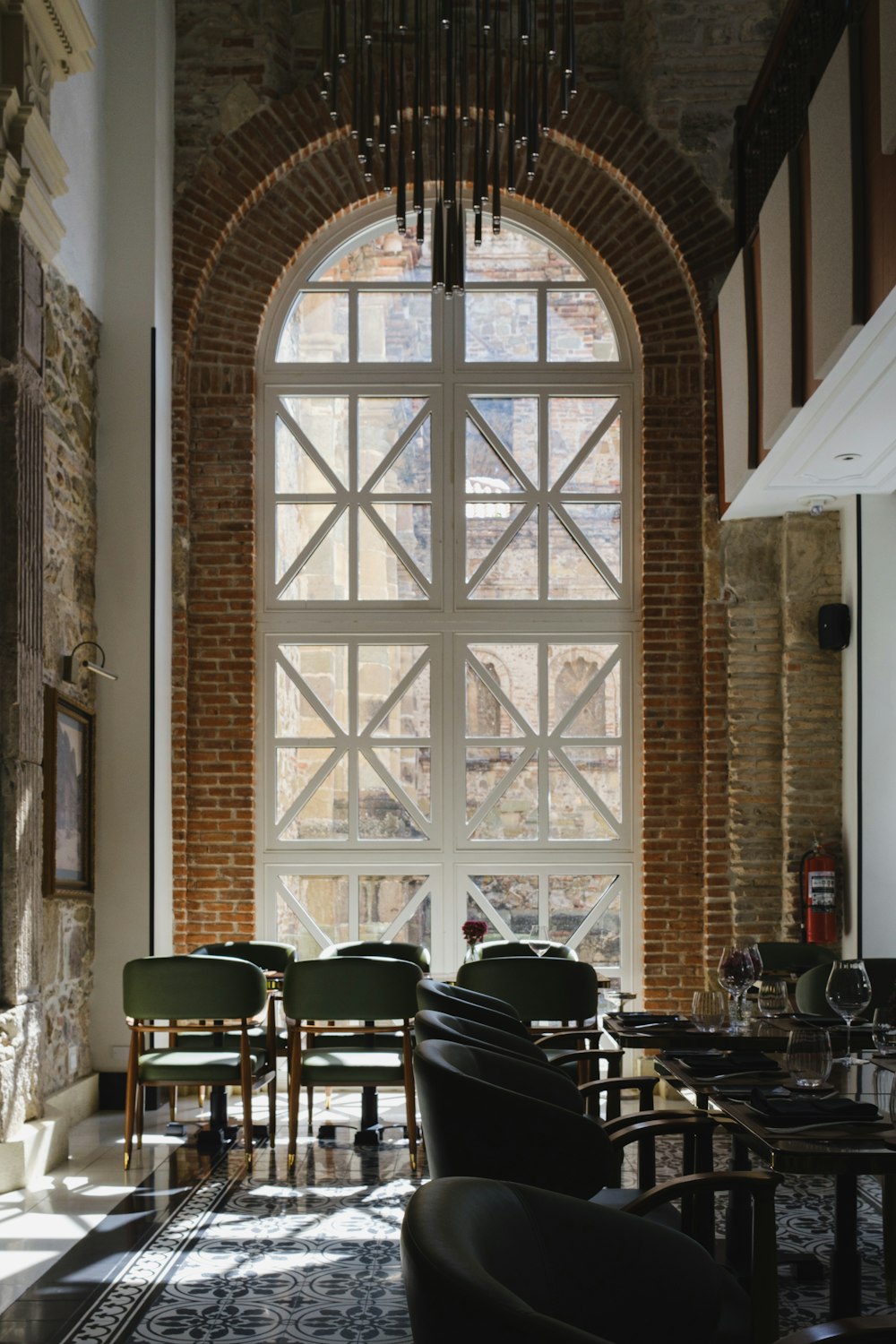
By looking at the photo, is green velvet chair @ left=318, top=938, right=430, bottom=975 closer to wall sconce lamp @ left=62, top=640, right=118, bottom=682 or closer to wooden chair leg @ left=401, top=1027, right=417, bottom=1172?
wooden chair leg @ left=401, top=1027, right=417, bottom=1172

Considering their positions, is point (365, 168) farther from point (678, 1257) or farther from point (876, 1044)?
point (678, 1257)

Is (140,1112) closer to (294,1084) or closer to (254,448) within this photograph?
(294,1084)

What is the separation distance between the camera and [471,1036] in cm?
395

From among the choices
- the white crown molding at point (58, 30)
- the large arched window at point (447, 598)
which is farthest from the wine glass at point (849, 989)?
the white crown molding at point (58, 30)

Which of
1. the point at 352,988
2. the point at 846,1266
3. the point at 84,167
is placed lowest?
the point at 846,1266

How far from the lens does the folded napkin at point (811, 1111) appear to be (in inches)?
130

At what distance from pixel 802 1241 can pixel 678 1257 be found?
3.34m

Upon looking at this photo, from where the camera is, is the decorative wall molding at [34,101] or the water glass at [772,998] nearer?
the water glass at [772,998]

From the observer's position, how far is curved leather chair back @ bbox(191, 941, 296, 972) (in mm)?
8047

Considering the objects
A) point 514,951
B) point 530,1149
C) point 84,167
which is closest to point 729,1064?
point 530,1149

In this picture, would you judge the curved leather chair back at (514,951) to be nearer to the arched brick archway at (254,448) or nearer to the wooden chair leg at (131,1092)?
the arched brick archway at (254,448)

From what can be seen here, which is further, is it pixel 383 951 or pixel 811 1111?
pixel 383 951

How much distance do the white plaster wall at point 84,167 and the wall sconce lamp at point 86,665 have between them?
1982 millimetres

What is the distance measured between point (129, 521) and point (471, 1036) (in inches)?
201
